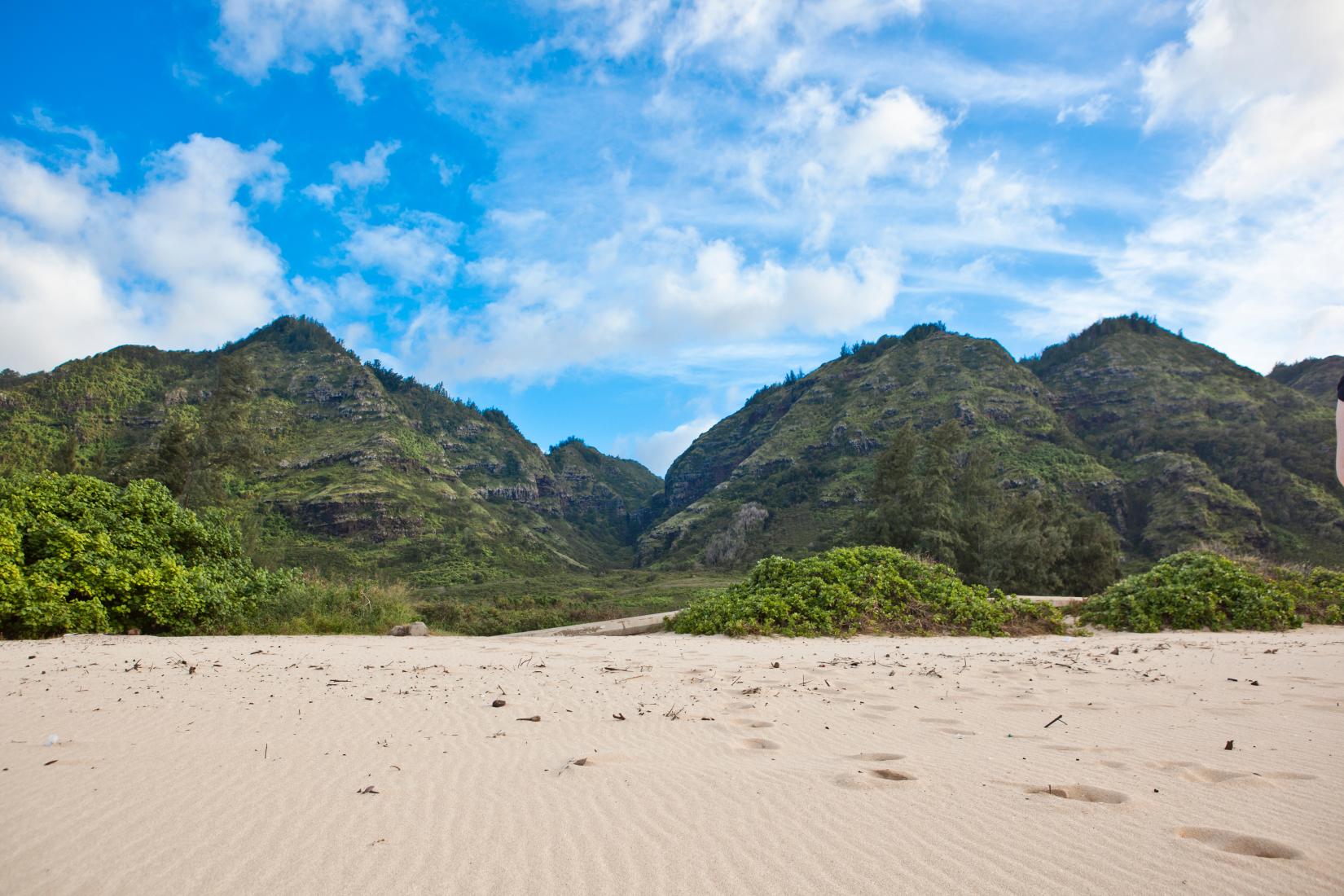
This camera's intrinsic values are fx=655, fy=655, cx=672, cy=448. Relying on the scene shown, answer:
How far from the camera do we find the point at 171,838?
257 centimetres

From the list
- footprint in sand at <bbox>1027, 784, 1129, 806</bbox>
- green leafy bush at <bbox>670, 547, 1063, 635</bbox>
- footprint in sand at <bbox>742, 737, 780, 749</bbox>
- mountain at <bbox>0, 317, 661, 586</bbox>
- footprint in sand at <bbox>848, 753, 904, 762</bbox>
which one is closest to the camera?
footprint in sand at <bbox>1027, 784, 1129, 806</bbox>

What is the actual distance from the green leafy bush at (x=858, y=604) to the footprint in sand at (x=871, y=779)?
777 cm

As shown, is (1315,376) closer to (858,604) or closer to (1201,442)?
(1201,442)

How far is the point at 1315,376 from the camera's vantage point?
2933 inches

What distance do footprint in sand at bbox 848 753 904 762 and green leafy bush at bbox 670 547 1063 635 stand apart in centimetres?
733

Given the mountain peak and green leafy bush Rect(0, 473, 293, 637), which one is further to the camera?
the mountain peak

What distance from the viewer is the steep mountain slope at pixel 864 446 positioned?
193ft

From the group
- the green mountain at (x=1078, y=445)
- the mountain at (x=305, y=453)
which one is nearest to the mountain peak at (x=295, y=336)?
the mountain at (x=305, y=453)

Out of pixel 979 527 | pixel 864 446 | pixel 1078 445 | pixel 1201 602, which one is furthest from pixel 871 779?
pixel 1078 445

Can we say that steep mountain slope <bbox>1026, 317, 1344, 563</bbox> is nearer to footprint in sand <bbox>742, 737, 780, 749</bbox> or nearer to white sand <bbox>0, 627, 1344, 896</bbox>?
white sand <bbox>0, 627, 1344, 896</bbox>

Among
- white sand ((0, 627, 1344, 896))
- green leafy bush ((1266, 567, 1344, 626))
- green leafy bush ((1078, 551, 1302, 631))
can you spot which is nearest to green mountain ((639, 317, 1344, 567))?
green leafy bush ((1266, 567, 1344, 626))

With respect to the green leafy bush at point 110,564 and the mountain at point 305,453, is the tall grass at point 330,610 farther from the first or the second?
the mountain at point 305,453

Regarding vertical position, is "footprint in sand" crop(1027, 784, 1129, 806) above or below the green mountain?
below

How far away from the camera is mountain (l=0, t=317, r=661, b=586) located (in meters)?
31.6
